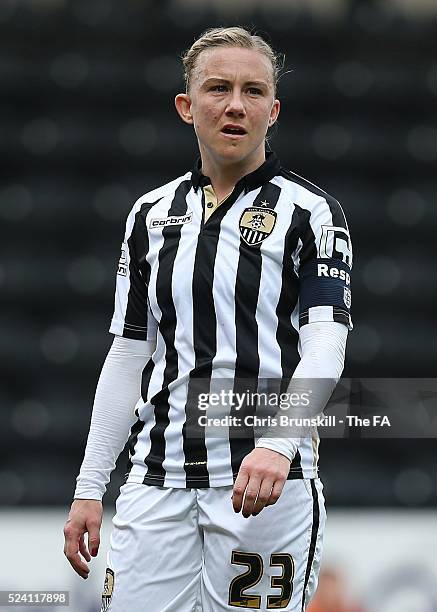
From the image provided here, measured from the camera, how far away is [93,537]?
2.20 m

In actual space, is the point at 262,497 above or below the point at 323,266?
below

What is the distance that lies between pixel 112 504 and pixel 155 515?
84.0 inches

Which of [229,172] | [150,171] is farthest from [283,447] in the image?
[150,171]

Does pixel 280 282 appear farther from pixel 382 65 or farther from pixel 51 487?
pixel 382 65

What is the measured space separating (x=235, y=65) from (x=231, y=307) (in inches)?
17.5

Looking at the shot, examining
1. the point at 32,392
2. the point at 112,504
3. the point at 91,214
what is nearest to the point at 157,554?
the point at 112,504

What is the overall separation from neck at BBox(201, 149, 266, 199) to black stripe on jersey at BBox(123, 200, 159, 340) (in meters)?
0.13

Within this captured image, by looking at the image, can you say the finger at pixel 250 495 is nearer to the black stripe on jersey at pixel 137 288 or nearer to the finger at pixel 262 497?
the finger at pixel 262 497

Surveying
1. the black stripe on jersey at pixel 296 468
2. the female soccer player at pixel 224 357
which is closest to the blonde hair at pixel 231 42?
the female soccer player at pixel 224 357

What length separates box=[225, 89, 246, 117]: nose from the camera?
7.11 ft

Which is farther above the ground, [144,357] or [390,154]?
[390,154]

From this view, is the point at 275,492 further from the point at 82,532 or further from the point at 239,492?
the point at 82,532

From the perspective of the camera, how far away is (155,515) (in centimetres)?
211

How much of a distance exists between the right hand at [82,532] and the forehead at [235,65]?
81cm
